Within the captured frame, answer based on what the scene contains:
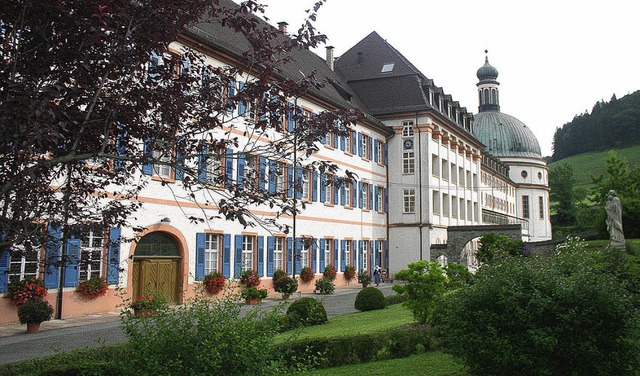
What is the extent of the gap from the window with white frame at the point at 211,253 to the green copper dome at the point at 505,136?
62.1 metres

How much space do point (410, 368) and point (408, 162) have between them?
29908mm

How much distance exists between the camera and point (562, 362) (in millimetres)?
8266

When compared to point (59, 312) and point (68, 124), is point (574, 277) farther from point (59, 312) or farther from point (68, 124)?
point (59, 312)

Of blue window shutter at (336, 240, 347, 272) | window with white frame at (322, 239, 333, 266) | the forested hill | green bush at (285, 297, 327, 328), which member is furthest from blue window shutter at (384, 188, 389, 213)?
the forested hill

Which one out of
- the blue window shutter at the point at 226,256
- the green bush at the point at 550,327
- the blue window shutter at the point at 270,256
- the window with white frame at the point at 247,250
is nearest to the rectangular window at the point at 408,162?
the blue window shutter at the point at 270,256

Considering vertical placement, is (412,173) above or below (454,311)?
above

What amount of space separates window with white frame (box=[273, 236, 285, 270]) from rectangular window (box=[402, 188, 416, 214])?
13151mm

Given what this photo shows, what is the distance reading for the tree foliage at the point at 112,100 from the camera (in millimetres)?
5672

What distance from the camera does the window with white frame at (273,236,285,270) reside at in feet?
90.8

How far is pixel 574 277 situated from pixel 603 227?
22701mm

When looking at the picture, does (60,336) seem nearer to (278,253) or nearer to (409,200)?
(278,253)

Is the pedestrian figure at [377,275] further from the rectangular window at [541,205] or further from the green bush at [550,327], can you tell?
the rectangular window at [541,205]

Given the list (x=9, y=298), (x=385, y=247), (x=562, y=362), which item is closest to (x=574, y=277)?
(x=562, y=362)

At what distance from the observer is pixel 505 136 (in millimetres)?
81188
